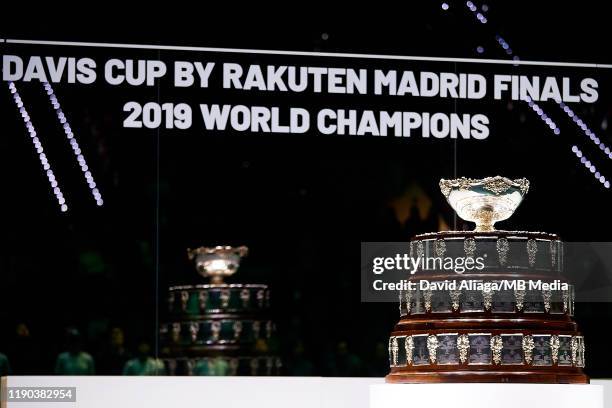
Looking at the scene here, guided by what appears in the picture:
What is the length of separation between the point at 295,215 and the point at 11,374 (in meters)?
1.71

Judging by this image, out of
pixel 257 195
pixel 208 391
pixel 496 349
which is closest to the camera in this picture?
pixel 496 349

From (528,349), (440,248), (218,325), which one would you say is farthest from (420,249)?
(218,325)

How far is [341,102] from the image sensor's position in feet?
26.7

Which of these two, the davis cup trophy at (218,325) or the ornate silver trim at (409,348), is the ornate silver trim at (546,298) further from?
the davis cup trophy at (218,325)

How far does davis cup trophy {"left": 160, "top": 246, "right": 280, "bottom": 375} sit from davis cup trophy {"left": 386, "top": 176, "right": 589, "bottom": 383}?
1360 mm

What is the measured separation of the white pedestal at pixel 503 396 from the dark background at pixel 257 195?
1.67 metres

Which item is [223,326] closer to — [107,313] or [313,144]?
[107,313]

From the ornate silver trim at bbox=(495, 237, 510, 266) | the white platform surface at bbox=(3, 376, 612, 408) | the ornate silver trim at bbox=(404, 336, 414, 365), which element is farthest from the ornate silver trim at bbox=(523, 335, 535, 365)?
the white platform surface at bbox=(3, 376, 612, 408)

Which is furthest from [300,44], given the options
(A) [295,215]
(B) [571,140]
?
(B) [571,140]

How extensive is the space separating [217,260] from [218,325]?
1.27ft

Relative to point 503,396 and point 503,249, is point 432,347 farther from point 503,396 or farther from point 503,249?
point 503,249

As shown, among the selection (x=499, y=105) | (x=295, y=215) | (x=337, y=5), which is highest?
(x=337, y=5)

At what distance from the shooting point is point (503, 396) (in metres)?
6.16

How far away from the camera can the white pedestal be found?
616cm
